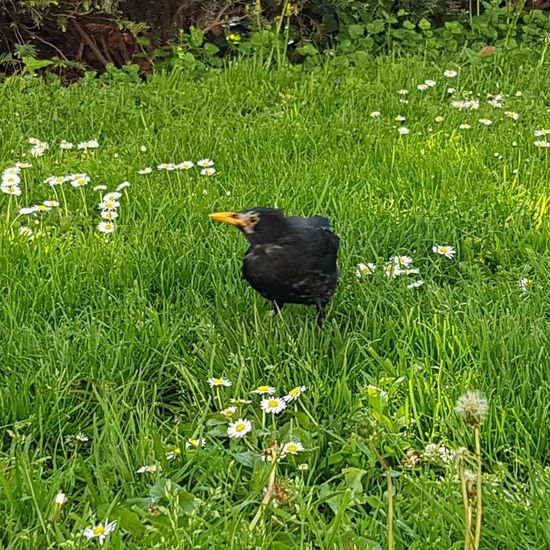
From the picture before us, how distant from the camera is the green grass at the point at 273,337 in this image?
1928 millimetres

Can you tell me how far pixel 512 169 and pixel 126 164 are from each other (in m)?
1.77

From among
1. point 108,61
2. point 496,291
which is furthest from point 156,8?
point 496,291

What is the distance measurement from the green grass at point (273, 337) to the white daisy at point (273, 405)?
45mm

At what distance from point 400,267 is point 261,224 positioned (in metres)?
0.68

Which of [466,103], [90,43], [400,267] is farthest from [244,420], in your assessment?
[90,43]

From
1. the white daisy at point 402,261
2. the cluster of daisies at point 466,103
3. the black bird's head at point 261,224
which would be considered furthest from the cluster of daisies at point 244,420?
the cluster of daisies at point 466,103

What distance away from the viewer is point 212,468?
6.82ft

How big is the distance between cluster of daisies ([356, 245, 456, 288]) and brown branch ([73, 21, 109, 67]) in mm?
3580

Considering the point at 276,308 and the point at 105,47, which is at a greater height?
the point at 276,308

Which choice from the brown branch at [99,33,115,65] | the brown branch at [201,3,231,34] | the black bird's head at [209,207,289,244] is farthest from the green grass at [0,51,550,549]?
the brown branch at [201,3,231,34]

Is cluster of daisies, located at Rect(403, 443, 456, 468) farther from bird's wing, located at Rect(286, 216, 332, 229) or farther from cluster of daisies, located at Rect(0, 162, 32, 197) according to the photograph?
cluster of daisies, located at Rect(0, 162, 32, 197)

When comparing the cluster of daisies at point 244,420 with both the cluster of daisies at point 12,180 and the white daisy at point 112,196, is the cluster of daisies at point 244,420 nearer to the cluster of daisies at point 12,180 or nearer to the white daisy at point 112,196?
the white daisy at point 112,196

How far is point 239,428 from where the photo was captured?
2.18 m

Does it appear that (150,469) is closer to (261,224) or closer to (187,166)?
(261,224)
